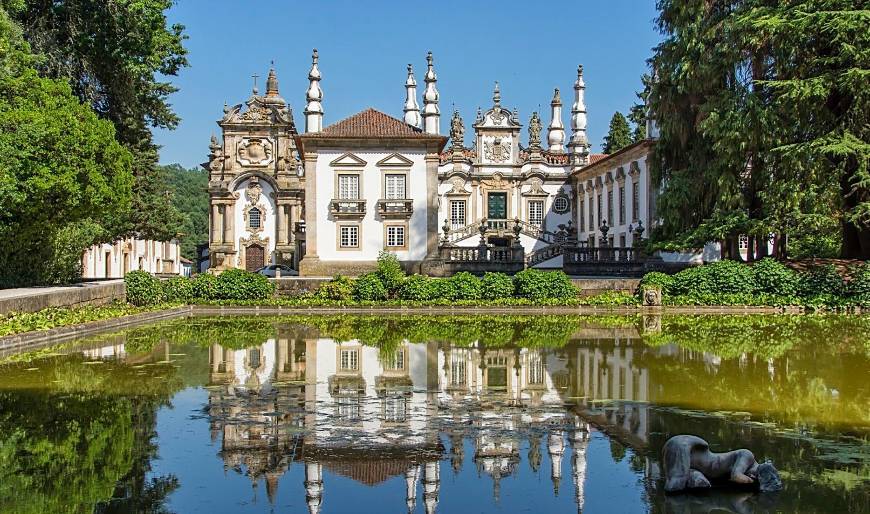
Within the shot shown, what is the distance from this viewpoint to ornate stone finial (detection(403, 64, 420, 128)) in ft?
161

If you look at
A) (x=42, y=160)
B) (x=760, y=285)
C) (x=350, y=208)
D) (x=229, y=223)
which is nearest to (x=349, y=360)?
(x=42, y=160)

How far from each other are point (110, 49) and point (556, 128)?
3022 centimetres

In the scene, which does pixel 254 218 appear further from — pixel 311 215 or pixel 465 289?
pixel 465 289

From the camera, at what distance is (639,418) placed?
8.27 m

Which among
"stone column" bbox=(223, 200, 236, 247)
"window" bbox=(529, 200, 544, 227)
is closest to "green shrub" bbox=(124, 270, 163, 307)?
"stone column" bbox=(223, 200, 236, 247)

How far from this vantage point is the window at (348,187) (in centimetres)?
3497

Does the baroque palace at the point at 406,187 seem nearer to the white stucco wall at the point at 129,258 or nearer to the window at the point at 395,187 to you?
the window at the point at 395,187

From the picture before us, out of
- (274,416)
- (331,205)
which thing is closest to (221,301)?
(331,205)

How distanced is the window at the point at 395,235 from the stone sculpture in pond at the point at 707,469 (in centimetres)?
2918

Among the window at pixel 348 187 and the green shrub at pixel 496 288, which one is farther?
the window at pixel 348 187

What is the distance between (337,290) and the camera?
84.2ft

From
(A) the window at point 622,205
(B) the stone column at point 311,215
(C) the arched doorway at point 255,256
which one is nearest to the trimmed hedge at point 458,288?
(B) the stone column at point 311,215

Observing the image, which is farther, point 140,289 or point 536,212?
point 536,212

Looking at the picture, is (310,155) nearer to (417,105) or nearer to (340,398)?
(417,105)
